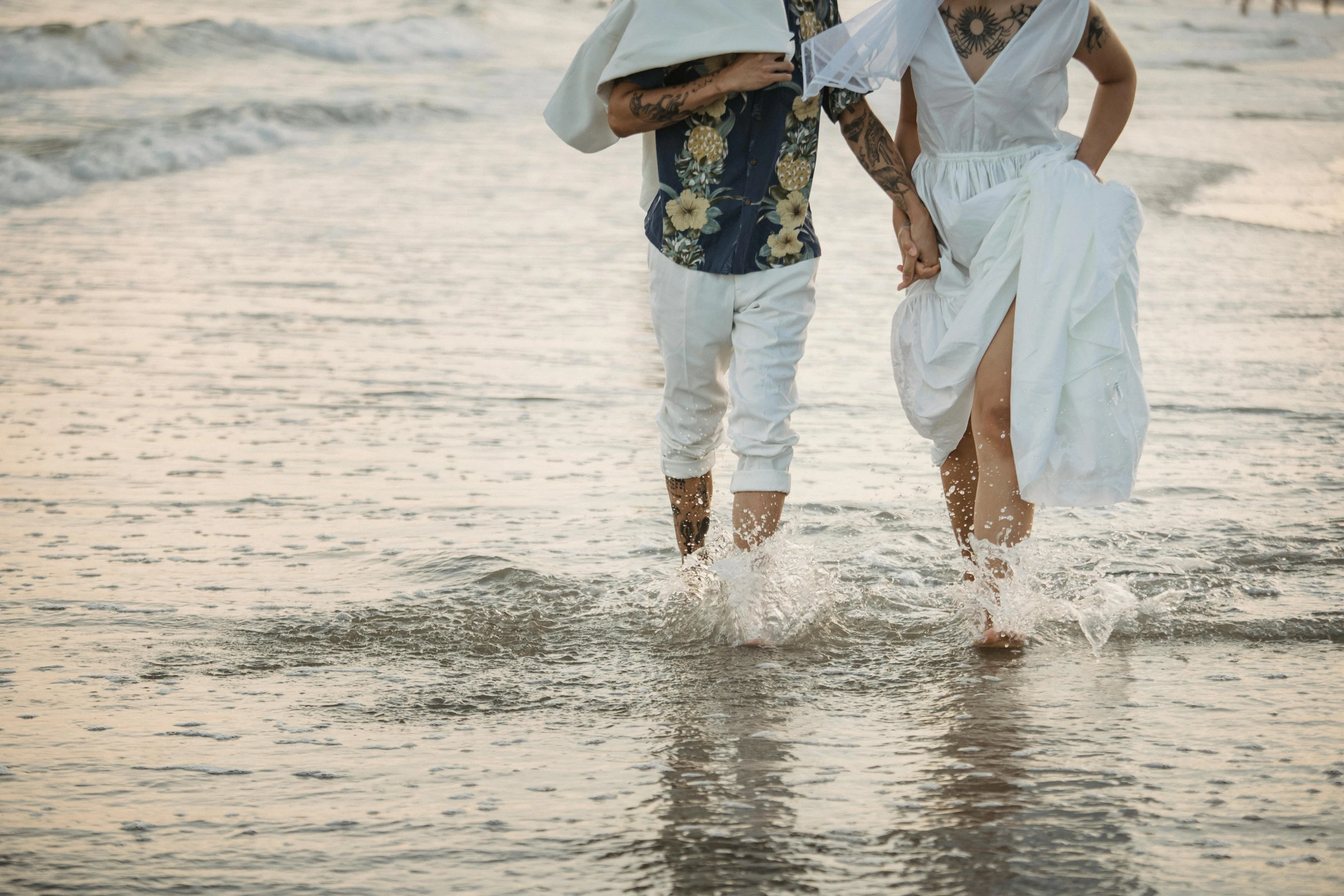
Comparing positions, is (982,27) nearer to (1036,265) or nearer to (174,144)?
(1036,265)

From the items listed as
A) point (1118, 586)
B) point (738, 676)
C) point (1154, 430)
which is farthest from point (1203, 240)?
point (738, 676)

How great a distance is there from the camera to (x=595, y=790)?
2871 millimetres

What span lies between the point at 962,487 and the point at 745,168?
42.4 inches

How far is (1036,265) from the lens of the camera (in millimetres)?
3674

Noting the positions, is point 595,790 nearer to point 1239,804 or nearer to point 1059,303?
point 1239,804

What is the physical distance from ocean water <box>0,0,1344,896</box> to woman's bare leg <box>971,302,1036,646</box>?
10cm

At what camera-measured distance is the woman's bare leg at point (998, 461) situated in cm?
374

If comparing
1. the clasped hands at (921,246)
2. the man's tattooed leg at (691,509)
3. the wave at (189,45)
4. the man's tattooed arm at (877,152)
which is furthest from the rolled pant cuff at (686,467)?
the wave at (189,45)

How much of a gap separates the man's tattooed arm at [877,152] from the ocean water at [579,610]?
1.01 metres

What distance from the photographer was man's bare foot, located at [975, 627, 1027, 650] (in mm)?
3721

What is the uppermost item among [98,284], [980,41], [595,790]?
[980,41]

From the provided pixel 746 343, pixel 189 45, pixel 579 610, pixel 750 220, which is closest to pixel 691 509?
pixel 579 610

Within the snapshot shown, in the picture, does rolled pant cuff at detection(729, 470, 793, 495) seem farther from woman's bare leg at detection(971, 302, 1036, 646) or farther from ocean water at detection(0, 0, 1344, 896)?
woman's bare leg at detection(971, 302, 1036, 646)

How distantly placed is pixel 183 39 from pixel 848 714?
Result: 24.9 metres
